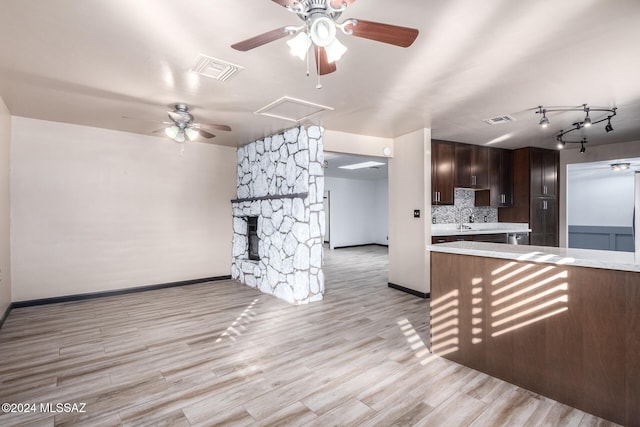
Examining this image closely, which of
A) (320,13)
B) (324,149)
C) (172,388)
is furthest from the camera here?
(324,149)

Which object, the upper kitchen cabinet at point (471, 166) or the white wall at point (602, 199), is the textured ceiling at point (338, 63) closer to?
the upper kitchen cabinet at point (471, 166)

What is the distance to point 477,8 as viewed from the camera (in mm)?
1898

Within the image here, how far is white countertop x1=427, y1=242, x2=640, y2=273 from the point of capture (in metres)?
1.91

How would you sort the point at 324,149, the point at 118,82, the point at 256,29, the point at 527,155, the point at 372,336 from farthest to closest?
1. the point at 527,155
2. the point at 324,149
3. the point at 372,336
4. the point at 118,82
5. the point at 256,29

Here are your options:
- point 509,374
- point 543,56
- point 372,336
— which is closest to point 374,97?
point 543,56

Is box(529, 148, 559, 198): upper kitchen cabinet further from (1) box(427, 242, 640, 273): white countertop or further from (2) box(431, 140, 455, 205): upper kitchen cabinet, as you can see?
(1) box(427, 242, 640, 273): white countertop

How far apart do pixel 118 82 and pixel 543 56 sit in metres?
3.74

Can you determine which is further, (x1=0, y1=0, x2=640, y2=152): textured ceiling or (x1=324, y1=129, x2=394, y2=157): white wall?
(x1=324, y1=129, x2=394, y2=157): white wall

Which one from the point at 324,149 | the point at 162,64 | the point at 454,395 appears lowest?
the point at 454,395

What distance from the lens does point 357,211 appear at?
37.8 ft

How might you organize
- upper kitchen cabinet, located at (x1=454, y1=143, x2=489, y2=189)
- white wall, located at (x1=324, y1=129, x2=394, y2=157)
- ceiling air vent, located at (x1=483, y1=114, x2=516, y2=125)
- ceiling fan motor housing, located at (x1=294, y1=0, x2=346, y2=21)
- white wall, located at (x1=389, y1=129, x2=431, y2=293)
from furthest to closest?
upper kitchen cabinet, located at (x1=454, y1=143, x2=489, y2=189) → white wall, located at (x1=324, y1=129, x2=394, y2=157) → white wall, located at (x1=389, y1=129, x2=431, y2=293) → ceiling air vent, located at (x1=483, y1=114, x2=516, y2=125) → ceiling fan motor housing, located at (x1=294, y1=0, x2=346, y2=21)

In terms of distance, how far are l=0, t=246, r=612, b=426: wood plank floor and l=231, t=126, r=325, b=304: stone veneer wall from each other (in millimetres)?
469

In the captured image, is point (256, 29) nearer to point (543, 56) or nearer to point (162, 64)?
point (162, 64)

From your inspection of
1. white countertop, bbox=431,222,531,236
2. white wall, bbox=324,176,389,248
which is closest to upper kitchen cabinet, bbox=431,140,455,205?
white countertop, bbox=431,222,531,236
